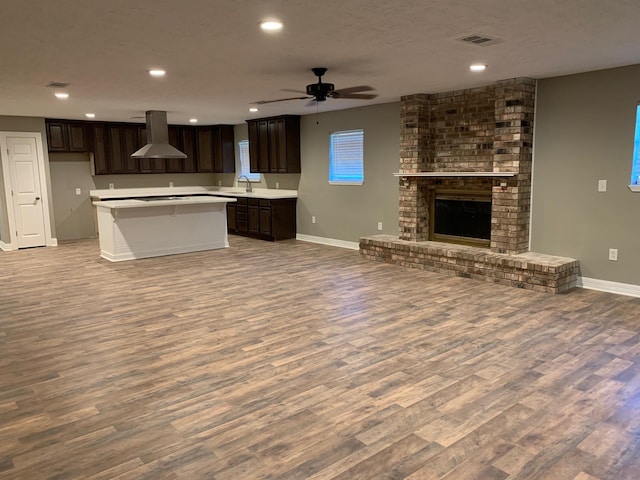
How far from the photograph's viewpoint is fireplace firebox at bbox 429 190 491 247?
640 centimetres

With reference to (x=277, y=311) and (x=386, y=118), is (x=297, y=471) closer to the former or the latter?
(x=277, y=311)

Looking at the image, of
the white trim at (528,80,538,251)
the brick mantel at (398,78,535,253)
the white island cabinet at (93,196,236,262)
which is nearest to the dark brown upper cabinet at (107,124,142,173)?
the white island cabinet at (93,196,236,262)

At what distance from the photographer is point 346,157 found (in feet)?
27.3

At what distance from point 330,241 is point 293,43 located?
Result: 531 cm

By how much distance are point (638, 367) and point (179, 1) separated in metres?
3.85

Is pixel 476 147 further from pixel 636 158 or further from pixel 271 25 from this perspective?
pixel 271 25

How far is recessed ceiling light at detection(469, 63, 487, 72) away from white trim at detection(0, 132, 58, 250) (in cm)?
763

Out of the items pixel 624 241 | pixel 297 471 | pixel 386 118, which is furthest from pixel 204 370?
pixel 386 118

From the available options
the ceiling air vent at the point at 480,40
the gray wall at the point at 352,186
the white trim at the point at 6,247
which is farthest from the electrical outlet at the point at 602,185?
the white trim at the point at 6,247

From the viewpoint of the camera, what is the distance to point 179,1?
2.75 metres

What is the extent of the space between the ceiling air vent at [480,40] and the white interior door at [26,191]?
797 centimetres

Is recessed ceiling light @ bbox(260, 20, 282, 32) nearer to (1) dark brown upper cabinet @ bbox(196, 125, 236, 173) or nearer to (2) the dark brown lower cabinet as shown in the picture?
(2) the dark brown lower cabinet

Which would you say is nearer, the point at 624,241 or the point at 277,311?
the point at 277,311

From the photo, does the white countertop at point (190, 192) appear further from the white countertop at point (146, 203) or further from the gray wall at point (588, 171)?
the gray wall at point (588, 171)
